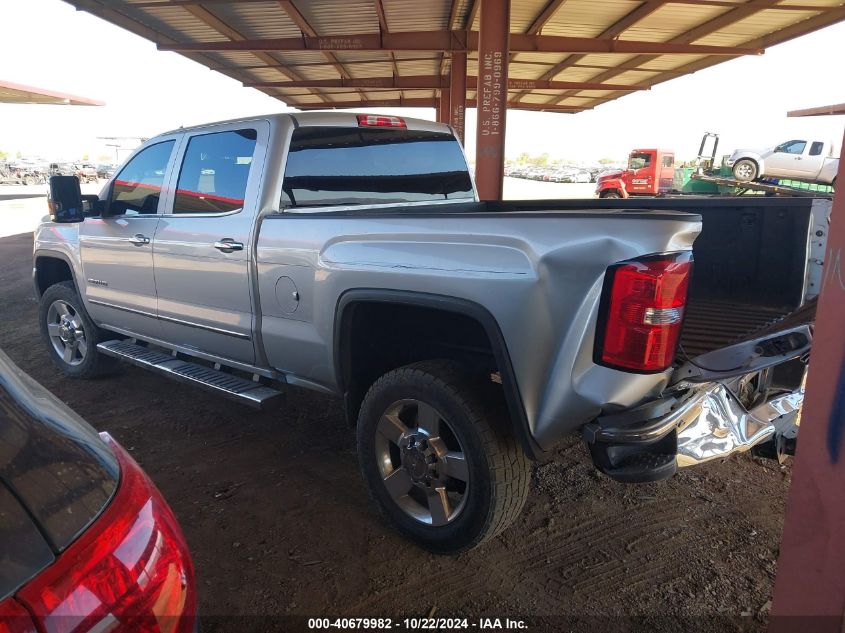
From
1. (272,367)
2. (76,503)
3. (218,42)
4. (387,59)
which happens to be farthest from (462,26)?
(76,503)

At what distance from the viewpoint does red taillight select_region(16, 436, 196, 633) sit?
3.20 ft

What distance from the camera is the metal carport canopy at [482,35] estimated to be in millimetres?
10375

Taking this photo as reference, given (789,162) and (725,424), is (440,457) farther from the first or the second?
(789,162)

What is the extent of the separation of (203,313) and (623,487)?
9.30ft

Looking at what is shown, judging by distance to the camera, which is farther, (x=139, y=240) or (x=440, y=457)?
(x=139, y=240)

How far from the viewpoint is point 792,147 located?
23406 millimetres

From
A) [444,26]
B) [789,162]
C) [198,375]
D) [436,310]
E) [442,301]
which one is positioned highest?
[444,26]

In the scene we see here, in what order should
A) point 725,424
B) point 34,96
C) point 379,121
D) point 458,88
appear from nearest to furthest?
point 725,424 < point 379,121 < point 458,88 < point 34,96

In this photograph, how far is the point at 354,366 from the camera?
3174mm

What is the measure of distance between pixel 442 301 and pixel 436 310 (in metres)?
0.30

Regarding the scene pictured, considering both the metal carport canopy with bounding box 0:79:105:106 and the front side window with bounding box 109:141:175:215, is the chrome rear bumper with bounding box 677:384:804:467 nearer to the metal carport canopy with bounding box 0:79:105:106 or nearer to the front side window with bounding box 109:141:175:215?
the front side window with bounding box 109:141:175:215

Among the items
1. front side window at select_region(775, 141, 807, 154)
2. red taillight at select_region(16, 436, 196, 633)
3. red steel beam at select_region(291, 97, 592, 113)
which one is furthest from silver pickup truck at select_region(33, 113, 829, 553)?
front side window at select_region(775, 141, 807, 154)

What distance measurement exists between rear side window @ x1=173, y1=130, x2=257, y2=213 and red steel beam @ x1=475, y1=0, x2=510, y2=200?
634 centimetres

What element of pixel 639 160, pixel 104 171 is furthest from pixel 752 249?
pixel 104 171
